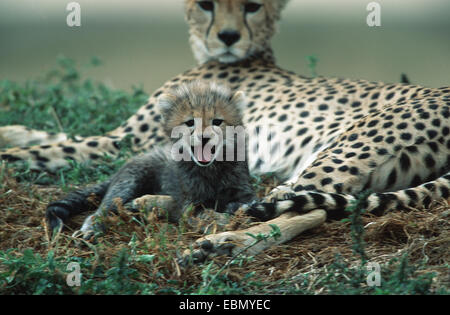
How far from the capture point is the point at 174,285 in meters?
2.73

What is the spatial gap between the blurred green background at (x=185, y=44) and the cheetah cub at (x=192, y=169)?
20.6ft

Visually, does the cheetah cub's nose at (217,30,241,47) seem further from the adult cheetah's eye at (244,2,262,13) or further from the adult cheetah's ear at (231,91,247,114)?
the adult cheetah's ear at (231,91,247,114)

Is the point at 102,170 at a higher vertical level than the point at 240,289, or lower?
higher

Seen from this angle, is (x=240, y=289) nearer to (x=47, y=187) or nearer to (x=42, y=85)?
(x=47, y=187)

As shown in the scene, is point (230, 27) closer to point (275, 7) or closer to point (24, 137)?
point (275, 7)

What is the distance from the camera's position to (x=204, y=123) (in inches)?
130

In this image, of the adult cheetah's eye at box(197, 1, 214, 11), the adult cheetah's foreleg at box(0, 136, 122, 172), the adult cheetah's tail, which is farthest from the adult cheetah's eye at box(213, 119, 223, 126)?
the adult cheetah's eye at box(197, 1, 214, 11)

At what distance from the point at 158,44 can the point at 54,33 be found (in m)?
2.25

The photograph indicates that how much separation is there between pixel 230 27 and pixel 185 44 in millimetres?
10300

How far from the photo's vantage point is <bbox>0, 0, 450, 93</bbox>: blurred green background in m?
11.3

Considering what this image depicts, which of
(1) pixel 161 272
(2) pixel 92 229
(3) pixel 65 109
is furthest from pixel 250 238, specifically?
(3) pixel 65 109

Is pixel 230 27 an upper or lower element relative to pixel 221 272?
upper

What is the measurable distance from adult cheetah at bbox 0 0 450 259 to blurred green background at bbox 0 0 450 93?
4.89 m

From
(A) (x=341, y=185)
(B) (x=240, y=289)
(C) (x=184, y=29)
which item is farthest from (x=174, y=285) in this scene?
(C) (x=184, y=29)
